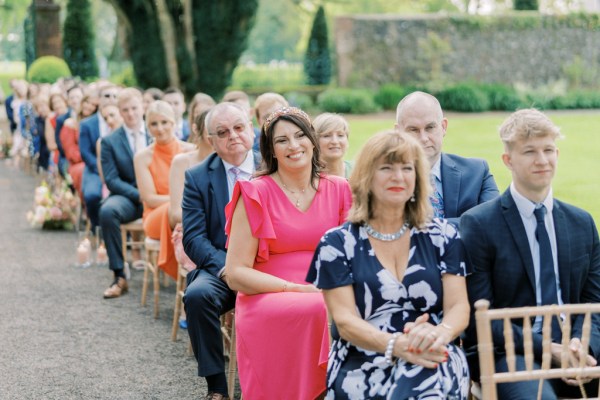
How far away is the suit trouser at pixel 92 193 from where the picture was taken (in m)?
10.3

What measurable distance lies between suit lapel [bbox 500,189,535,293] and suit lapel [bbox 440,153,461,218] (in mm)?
1076

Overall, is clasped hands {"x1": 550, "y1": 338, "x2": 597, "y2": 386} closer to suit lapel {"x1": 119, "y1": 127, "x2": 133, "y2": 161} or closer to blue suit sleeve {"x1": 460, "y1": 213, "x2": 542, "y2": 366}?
blue suit sleeve {"x1": 460, "y1": 213, "x2": 542, "y2": 366}

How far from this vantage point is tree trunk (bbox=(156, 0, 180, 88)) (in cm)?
2080

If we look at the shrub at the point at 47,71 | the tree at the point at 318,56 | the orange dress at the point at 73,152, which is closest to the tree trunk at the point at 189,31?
the shrub at the point at 47,71

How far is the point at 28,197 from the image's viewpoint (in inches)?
674

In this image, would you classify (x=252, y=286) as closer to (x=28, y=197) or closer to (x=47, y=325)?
(x=47, y=325)

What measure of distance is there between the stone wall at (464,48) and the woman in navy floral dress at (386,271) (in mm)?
26222

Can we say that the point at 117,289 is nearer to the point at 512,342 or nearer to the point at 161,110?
the point at 161,110

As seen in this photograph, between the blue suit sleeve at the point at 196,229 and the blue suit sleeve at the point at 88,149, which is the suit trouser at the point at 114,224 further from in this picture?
the blue suit sleeve at the point at 196,229

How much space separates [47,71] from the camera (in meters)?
26.2

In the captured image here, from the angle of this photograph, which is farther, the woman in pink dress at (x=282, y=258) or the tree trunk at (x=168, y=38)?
the tree trunk at (x=168, y=38)

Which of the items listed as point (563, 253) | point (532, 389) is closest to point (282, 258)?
point (563, 253)

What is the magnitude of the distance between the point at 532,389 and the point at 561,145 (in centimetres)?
1592

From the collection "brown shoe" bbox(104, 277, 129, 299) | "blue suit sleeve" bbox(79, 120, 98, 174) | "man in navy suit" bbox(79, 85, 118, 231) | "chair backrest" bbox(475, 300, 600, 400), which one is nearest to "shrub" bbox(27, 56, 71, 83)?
"man in navy suit" bbox(79, 85, 118, 231)
